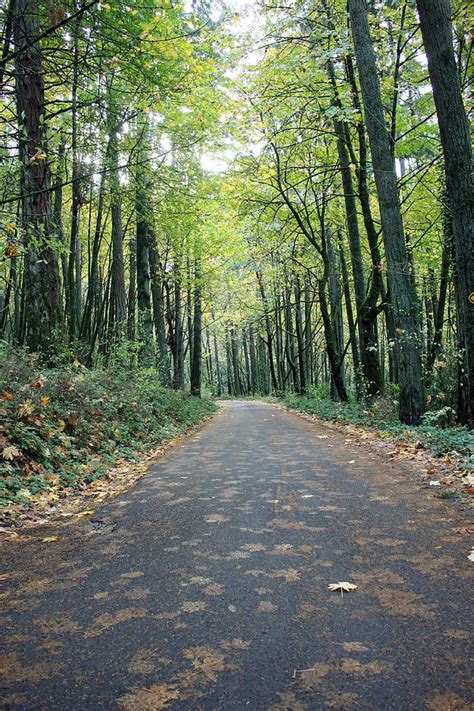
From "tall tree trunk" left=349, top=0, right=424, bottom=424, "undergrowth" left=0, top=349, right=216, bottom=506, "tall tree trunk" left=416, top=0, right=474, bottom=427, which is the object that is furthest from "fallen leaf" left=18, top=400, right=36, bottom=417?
"tall tree trunk" left=349, top=0, right=424, bottom=424

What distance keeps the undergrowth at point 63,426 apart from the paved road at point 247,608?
Answer: 1.31 meters

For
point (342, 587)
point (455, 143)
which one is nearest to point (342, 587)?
point (342, 587)

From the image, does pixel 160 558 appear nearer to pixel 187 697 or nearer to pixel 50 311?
pixel 187 697

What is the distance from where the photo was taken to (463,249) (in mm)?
6824

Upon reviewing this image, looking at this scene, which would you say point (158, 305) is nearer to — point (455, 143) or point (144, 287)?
point (144, 287)

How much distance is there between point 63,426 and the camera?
6.79 metres

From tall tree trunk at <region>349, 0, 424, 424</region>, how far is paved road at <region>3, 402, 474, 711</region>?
15.1 feet

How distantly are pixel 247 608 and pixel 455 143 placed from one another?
7028 millimetres

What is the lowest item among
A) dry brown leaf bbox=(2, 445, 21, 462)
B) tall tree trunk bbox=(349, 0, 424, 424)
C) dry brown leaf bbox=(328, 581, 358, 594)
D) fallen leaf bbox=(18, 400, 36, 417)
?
dry brown leaf bbox=(328, 581, 358, 594)

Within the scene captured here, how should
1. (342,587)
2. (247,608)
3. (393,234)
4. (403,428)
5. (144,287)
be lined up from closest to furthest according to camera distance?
1. (247,608)
2. (342,587)
3. (403,428)
4. (393,234)
5. (144,287)

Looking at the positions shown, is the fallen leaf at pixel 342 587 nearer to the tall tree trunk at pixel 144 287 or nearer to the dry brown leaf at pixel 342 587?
the dry brown leaf at pixel 342 587

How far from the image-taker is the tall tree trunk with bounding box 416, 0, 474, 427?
6777 millimetres

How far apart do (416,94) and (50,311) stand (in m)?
11.3

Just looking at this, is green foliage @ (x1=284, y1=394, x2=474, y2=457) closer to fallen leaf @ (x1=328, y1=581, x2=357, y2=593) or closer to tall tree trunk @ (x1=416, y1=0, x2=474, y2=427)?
tall tree trunk @ (x1=416, y1=0, x2=474, y2=427)
